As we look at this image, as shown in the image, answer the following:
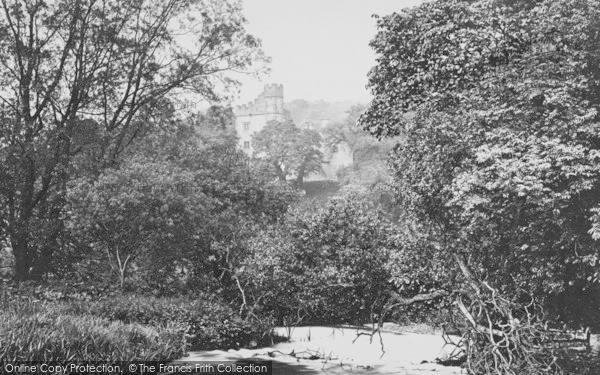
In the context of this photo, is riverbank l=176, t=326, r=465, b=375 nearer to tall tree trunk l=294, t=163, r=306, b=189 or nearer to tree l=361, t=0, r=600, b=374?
tree l=361, t=0, r=600, b=374

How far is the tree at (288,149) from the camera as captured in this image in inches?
3398

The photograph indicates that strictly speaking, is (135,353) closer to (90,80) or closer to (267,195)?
(90,80)

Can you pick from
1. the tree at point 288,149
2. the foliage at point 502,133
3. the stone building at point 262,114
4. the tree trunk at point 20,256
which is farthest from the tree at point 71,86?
the stone building at point 262,114

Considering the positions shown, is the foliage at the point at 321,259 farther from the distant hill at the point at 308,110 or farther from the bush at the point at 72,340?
the distant hill at the point at 308,110

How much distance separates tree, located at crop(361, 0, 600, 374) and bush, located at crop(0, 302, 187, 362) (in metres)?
7.46

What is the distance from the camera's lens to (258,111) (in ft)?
361

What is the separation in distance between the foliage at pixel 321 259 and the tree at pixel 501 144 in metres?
7.66

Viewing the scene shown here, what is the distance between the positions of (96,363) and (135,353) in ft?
5.96

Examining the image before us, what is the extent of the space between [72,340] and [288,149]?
74.3 m

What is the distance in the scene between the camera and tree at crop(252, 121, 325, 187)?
3398 inches

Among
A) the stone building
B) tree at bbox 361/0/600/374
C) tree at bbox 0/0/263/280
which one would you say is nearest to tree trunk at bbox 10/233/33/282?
tree at bbox 0/0/263/280

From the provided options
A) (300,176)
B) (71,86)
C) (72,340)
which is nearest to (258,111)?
(300,176)

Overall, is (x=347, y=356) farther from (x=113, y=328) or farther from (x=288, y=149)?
(x=288, y=149)

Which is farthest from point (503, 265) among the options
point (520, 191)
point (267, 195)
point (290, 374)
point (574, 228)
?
point (267, 195)
